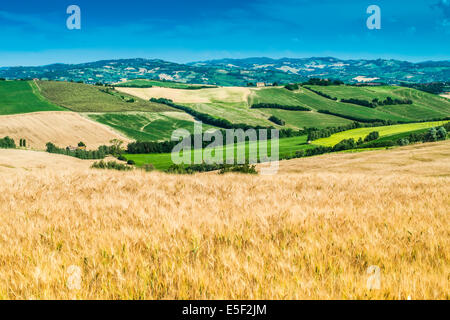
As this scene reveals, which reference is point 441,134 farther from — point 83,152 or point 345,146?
point 83,152

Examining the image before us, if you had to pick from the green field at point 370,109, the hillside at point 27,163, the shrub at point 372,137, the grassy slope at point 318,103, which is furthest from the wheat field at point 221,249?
the green field at point 370,109

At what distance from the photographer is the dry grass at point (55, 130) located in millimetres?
103688

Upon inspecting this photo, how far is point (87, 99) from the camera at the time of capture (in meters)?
162

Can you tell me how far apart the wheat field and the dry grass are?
10260 cm

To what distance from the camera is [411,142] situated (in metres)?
78.5

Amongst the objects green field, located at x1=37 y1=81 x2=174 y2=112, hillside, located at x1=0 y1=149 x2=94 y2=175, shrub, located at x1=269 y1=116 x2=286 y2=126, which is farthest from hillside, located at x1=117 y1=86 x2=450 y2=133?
hillside, located at x1=0 y1=149 x2=94 y2=175

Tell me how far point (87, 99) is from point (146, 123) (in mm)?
45394

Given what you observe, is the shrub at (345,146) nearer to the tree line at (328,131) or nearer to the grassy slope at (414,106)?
the tree line at (328,131)

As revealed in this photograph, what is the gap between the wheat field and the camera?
3.03 meters

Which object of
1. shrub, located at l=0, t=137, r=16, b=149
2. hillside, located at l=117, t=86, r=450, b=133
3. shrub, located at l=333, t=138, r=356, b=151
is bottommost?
shrub, located at l=333, t=138, r=356, b=151

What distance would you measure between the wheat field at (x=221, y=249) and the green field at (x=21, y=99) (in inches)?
5765

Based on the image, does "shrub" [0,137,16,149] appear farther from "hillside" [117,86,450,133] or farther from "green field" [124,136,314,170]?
"hillside" [117,86,450,133]
